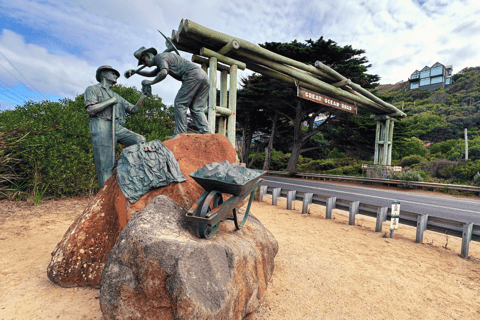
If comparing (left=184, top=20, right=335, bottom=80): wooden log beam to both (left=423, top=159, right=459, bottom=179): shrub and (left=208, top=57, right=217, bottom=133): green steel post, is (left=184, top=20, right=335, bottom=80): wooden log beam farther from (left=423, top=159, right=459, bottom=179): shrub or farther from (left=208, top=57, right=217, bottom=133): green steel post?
(left=423, top=159, right=459, bottom=179): shrub

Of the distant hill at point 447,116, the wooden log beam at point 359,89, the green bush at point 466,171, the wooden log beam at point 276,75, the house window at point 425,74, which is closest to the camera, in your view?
the wooden log beam at point 276,75

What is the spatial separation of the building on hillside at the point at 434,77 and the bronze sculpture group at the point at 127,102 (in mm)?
55156

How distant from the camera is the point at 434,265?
3.73m

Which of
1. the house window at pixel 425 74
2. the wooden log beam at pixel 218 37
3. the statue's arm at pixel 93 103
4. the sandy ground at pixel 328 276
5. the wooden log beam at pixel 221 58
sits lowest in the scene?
the sandy ground at pixel 328 276

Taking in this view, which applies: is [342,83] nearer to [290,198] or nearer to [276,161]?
[290,198]

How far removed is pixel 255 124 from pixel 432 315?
15.3m

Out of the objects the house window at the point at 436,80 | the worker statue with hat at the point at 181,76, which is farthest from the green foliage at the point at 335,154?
the house window at the point at 436,80

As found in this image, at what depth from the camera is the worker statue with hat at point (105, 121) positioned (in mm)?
3129

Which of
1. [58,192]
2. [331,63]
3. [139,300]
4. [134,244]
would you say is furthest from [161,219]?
[331,63]

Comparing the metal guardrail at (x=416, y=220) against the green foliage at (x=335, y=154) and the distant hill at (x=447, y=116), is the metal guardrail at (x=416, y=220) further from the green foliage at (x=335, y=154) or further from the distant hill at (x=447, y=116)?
the green foliage at (x=335, y=154)

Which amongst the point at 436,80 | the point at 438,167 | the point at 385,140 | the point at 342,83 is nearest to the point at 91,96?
the point at 342,83

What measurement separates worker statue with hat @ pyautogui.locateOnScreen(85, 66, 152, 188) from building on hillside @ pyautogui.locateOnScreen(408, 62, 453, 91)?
184 ft

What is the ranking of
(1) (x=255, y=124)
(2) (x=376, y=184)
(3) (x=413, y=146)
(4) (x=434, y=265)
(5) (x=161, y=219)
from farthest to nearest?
(3) (x=413, y=146)
(1) (x=255, y=124)
(2) (x=376, y=184)
(4) (x=434, y=265)
(5) (x=161, y=219)

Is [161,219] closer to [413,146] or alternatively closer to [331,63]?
[331,63]
